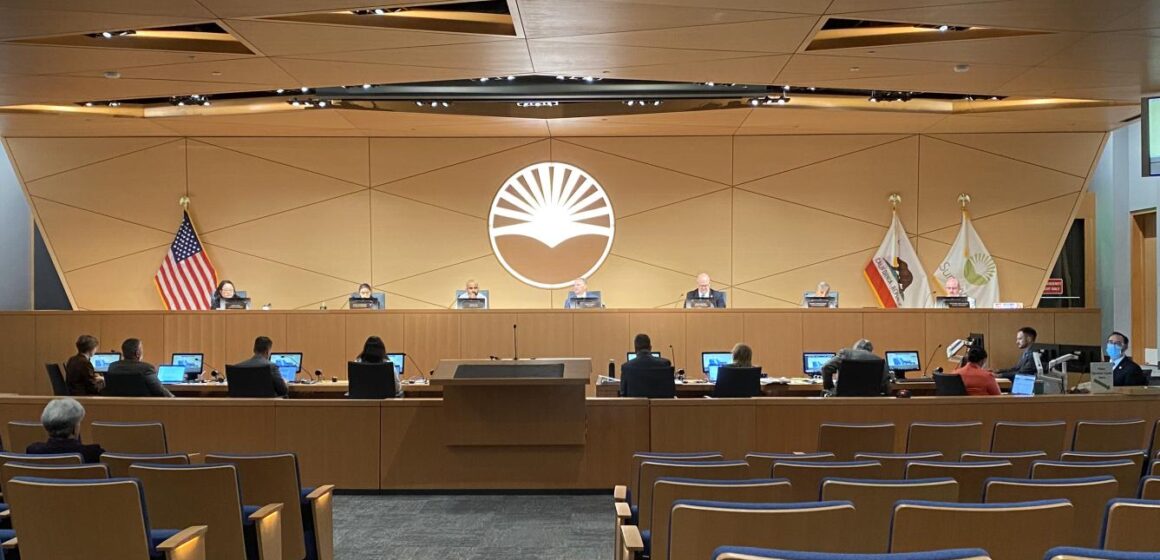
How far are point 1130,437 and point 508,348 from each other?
7.10 metres

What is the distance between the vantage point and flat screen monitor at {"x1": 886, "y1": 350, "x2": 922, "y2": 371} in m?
11.6

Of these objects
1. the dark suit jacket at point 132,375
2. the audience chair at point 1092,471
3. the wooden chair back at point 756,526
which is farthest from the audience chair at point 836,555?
the dark suit jacket at point 132,375

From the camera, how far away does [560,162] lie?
552 inches

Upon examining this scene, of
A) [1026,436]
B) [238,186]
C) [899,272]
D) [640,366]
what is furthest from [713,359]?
[238,186]

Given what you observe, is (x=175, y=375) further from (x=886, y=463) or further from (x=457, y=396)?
(x=886, y=463)

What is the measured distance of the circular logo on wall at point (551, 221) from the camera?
46.0ft

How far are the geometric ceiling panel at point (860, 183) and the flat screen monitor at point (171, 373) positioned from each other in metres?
7.95

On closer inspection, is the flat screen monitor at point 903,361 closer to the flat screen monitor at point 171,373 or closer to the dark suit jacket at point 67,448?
the flat screen monitor at point 171,373

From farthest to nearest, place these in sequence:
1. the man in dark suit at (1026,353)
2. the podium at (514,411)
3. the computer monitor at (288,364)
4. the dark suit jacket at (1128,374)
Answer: the computer monitor at (288,364), the man in dark suit at (1026,353), the dark suit jacket at (1128,374), the podium at (514,411)

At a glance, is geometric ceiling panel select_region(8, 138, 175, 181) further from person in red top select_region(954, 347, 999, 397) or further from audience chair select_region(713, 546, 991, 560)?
audience chair select_region(713, 546, 991, 560)

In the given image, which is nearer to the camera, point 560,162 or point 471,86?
point 471,86

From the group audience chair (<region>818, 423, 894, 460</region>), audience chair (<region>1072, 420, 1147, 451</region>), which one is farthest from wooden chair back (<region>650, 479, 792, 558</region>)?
audience chair (<region>1072, 420, 1147, 451</region>)

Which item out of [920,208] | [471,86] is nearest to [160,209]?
[471,86]

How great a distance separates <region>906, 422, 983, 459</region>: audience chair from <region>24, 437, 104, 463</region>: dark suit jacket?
194 inches
